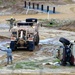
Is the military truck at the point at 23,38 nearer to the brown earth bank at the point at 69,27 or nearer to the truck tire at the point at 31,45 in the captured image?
the truck tire at the point at 31,45

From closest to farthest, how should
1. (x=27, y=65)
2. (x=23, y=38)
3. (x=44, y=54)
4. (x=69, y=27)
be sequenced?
(x=27, y=65) → (x=44, y=54) → (x=23, y=38) → (x=69, y=27)

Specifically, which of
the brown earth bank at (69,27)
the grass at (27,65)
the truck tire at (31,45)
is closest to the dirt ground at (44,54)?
the truck tire at (31,45)

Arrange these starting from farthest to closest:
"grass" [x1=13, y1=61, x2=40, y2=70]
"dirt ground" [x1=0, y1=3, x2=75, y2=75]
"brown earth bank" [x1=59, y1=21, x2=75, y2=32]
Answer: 1. "brown earth bank" [x1=59, y1=21, x2=75, y2=32]
2. "grass" [x1=13, y1=61, x2=40, y2=70]
3. "dirt ground" [x1=0, y1=3, x2=75, y2=75]

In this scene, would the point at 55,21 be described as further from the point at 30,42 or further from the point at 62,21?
the point at 30,42

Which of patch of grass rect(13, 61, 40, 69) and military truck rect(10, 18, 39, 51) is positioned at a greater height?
military truck rect(10, 18, 39, 51)

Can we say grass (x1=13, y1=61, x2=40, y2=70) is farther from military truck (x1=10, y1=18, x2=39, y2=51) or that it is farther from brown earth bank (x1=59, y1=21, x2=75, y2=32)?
brown earth bank (x1=59, y1=21, x2=75, y2=32)

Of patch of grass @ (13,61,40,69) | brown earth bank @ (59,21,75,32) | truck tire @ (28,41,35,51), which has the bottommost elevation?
patch of grass @ (13,61,40,69)

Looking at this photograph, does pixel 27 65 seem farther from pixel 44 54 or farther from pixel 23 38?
pixel 23 38

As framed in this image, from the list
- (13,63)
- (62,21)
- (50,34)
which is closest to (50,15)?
(62,21)

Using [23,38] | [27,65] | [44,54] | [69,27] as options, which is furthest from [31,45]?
[69,27]

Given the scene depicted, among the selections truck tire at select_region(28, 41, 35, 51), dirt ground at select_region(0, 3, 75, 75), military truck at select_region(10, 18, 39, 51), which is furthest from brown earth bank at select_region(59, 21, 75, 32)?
truck tire at select_region(28, 41, 35, 51)

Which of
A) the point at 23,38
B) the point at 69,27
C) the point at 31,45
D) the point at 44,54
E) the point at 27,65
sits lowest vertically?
the point at 27,65

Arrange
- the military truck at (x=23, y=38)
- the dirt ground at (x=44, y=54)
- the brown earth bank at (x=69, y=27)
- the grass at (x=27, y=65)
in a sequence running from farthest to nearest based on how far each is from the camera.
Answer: the brown earth bank at (x=69, y=27)
the military truck at (x=23, y=38)
the grass at (x=27, y=65)
the dirt ground at (x=44, y=54)

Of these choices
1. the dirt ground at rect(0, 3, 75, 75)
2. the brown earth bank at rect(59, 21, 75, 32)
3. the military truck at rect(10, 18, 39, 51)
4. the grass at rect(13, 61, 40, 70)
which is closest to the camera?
the dirt ground at rect(0, 3, 75, 75)
